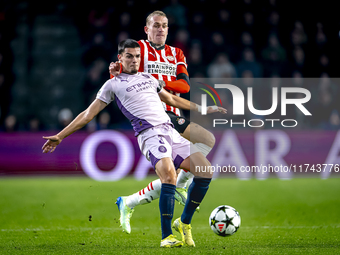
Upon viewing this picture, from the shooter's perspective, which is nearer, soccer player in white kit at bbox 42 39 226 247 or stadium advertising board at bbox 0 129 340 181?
soccer player in white kit at bbox 42 39 226 247

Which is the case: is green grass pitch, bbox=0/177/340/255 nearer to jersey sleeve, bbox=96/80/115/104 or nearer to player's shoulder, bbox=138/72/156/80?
jersey sleeve, bbox=96/80/115/104

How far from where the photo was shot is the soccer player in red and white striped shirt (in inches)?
217

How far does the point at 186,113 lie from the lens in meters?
11.8

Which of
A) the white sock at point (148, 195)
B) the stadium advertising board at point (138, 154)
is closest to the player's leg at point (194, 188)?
the white sock at point (148, 195)

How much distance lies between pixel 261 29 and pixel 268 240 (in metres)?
9.59

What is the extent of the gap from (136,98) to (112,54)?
8134mm

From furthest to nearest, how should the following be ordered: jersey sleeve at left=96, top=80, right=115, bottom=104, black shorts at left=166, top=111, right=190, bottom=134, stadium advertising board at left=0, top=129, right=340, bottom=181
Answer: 1. stadium advertising board at left=0, top=129, right=340, bottom=181
2. black shorts at left=166, top=111, right=190, bottom=134
3. jersey sleeve at left=96, top=80, right=115, bottom=104

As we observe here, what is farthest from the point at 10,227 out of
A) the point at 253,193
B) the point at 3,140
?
the point at 3,140

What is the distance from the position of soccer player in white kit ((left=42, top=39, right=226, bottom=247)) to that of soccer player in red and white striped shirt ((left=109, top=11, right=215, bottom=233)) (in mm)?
325

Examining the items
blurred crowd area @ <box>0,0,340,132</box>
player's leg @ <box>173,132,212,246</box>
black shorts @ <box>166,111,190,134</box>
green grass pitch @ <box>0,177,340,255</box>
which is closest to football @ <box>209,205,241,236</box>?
green grass pitch @ <box>0,177,340,255</box>

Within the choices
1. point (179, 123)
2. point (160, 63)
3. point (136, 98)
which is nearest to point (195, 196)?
point (179, 123)

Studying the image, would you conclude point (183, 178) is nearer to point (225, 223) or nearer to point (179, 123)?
point (179, 123)

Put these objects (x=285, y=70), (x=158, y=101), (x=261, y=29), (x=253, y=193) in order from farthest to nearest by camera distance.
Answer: (x=261, y=29) < (x=285, y=70) < (x=253, y=193) < (x=158, y=101)

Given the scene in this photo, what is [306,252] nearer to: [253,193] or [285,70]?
[253,193]
